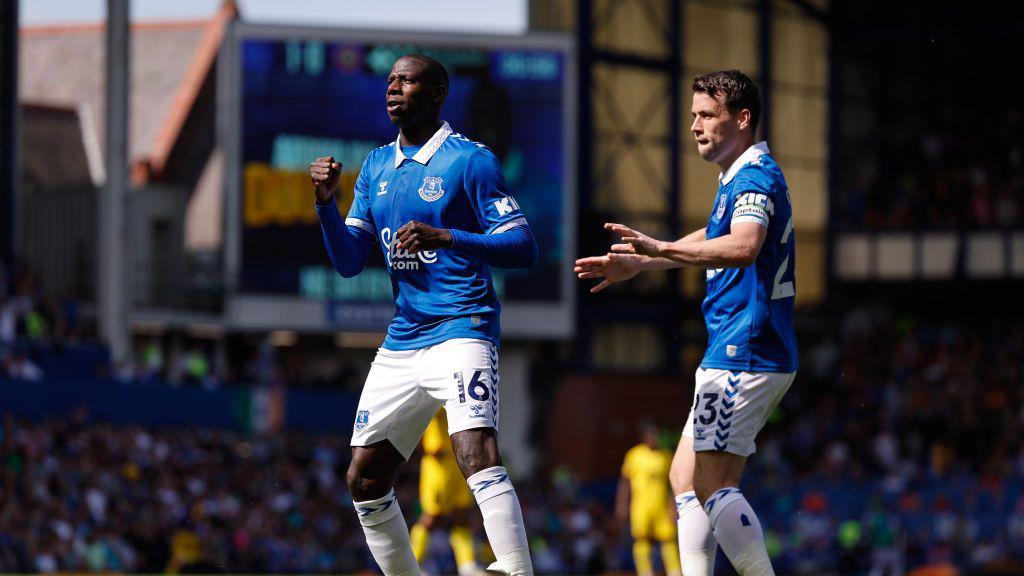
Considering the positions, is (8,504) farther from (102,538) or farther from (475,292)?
(475,292)

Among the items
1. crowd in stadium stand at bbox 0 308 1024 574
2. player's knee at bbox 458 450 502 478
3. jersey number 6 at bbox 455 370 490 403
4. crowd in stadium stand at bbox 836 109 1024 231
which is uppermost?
crowd in stadium stand at bbox 836 109 1024 231

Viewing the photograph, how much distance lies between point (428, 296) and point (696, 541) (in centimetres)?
166

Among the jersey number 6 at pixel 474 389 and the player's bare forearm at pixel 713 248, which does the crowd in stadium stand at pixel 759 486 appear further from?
the player's bare forearm at pixel 713 248

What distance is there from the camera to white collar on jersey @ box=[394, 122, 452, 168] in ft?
26.6

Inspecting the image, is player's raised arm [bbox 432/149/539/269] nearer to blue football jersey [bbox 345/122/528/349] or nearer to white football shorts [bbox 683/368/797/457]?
blue football jersey [bbox 345/122/528/349]

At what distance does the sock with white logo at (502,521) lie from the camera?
7.58 metres

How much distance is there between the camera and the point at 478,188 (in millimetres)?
7957

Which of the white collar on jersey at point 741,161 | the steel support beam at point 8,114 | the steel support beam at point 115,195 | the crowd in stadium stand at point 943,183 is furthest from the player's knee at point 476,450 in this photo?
the crowd in stadium stand at point 943,183

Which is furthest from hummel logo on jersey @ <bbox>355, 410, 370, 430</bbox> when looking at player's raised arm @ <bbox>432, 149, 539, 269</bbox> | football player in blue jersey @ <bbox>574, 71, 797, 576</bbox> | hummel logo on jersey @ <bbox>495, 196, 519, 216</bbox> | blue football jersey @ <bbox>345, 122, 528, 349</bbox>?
football player in blue jersey @ <bbox>574, 71, 797, 576</bbox>

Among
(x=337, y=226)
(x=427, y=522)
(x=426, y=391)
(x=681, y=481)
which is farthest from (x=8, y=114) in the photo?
(x=681, y=481)

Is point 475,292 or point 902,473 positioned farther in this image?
point 902,473

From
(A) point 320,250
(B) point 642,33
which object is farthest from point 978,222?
(A) point 320,250

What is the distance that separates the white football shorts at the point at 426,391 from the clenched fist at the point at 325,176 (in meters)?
0.79

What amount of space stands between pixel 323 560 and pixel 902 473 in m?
13.0
